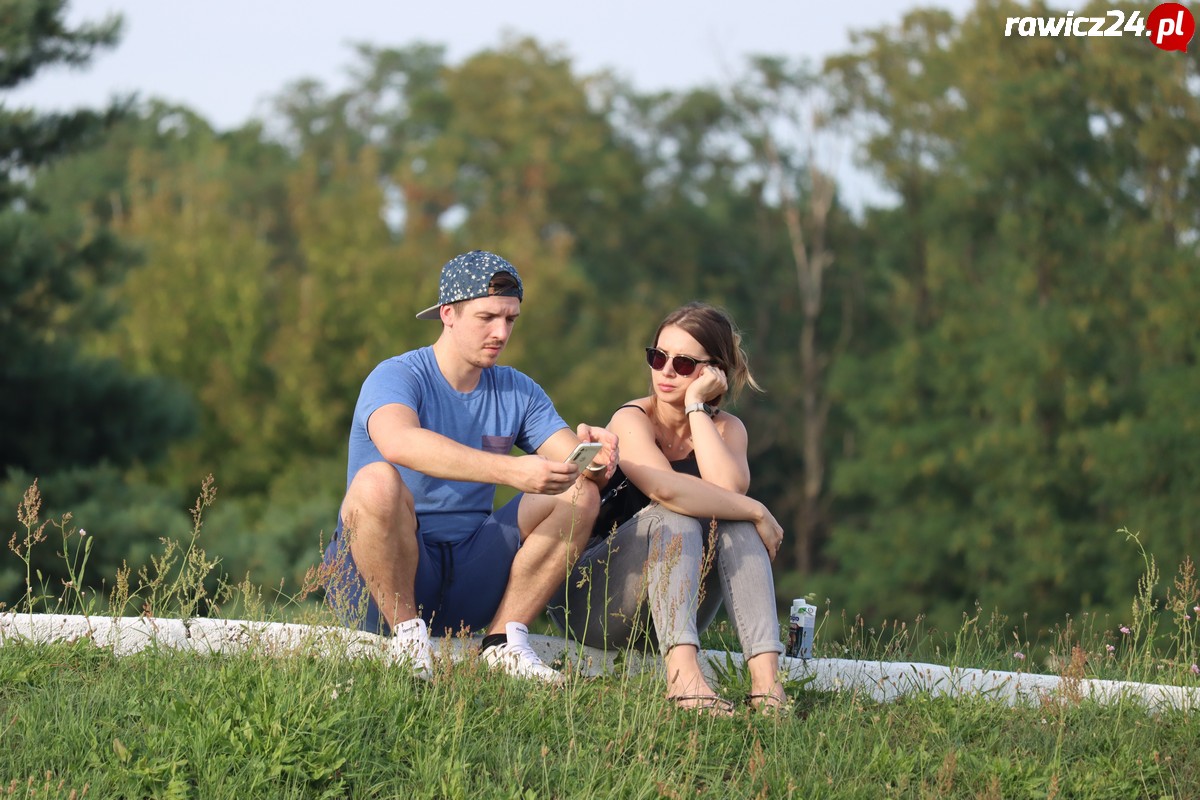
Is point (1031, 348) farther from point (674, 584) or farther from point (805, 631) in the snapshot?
point (674, 584)

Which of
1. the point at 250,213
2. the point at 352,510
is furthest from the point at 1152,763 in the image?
the point at 250,213

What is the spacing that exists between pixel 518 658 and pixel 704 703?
0.68 metres

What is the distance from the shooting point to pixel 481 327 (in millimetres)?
5250

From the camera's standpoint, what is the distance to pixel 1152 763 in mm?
4469

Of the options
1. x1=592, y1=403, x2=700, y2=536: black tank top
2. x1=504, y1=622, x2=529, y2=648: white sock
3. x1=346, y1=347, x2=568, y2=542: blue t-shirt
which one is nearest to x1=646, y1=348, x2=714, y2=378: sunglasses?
x1=592, y1=403, x2=700, y2=536: black tank top

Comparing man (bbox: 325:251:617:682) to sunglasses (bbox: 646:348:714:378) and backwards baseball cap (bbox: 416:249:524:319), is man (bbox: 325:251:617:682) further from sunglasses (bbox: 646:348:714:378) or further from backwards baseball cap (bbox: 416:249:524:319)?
sunglasses (bbox: 646:348:714:378)

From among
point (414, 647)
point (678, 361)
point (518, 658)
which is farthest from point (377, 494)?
point (678, 361)

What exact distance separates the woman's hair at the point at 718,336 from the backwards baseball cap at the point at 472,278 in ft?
2.07

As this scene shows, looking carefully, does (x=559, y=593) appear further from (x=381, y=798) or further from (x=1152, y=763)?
(x=1152, y=763)

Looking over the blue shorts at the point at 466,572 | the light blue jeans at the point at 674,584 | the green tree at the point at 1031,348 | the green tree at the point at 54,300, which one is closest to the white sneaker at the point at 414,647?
the blue shorts at the point at 466,572

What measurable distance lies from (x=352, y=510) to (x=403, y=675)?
57cm

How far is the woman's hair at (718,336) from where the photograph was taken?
17.8 ft

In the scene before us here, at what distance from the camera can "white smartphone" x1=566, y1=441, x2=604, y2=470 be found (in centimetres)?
472

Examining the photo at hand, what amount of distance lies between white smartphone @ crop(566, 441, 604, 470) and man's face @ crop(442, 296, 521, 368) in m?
0.64
